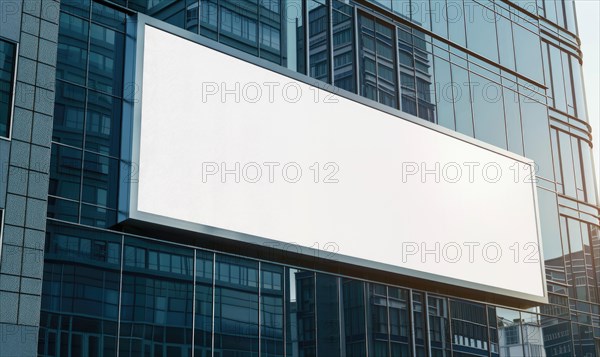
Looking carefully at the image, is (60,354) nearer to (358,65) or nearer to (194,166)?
(194,166)

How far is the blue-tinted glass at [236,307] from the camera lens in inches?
815

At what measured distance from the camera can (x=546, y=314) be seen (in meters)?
32.5

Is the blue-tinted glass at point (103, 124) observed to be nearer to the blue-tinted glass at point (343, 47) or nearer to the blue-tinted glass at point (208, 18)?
the blue-tinted glass at point (208, 18)

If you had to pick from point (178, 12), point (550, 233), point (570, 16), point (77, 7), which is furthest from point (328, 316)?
point (570, 16)

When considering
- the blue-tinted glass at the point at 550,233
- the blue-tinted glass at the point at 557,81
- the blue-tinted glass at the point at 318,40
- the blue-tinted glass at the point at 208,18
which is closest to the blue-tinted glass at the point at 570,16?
the blue-tinted glass at the point at 557,81

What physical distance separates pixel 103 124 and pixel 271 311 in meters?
5.92

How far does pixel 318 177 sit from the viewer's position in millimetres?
24500

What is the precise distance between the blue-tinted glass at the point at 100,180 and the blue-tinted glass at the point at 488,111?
15.7m

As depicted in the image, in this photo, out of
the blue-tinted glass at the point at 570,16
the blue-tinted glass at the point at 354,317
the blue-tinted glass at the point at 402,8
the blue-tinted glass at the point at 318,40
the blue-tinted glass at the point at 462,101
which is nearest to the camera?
the blue-tinted glass at the point at 354,317

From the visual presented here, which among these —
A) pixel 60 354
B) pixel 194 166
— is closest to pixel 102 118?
pixel 194 166

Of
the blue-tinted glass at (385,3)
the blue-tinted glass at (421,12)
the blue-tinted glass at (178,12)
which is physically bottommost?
the blue-tinted glass at (178,12)

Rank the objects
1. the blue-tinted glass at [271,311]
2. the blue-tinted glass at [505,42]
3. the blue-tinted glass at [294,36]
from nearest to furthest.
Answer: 1. the blue-tinted glass at [271,311]
2. the blue-tinted glass at [294,36]
3. the blue-tinted glass at [505,42]

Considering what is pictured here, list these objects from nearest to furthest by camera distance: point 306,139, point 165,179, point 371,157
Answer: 1. point 165,179
2. point 306,139
3. point 371,157

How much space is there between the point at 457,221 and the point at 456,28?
7.66m
